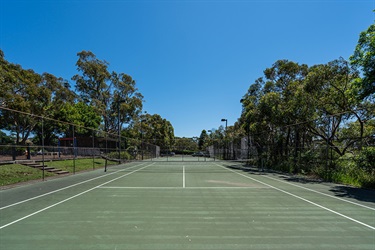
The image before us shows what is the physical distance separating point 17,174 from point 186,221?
12734mm

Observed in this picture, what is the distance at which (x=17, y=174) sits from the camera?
14.3 meters

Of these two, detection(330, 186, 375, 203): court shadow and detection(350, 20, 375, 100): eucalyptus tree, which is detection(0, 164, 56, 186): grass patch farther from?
detection(350, 20, 375, 100): eucalyptus tree

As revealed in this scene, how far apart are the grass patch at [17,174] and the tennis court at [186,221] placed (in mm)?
4291

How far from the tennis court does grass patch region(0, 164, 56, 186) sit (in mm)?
4291

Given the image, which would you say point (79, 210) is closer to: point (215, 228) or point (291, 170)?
point (215, 228)

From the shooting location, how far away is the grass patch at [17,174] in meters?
12.9

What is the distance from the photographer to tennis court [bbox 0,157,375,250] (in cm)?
461

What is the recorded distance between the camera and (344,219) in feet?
20.2

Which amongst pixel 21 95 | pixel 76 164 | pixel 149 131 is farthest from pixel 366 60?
pixel 149 131

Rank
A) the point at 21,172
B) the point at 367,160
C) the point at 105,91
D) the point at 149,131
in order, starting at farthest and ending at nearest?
the point at 149,131 < the point at 105,91 < the point at 21,172 < the point at 367,160

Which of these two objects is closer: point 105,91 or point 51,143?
point 51,143

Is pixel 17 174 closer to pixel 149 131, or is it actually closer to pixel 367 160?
pixel 367 160

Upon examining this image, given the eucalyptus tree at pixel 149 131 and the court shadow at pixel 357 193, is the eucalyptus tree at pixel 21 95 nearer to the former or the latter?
the court shadow at pixel 357 193

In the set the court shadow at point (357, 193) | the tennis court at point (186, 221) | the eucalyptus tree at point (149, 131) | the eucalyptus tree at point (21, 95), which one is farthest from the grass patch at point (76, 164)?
the eucalyptus tree at point (149, 131)
